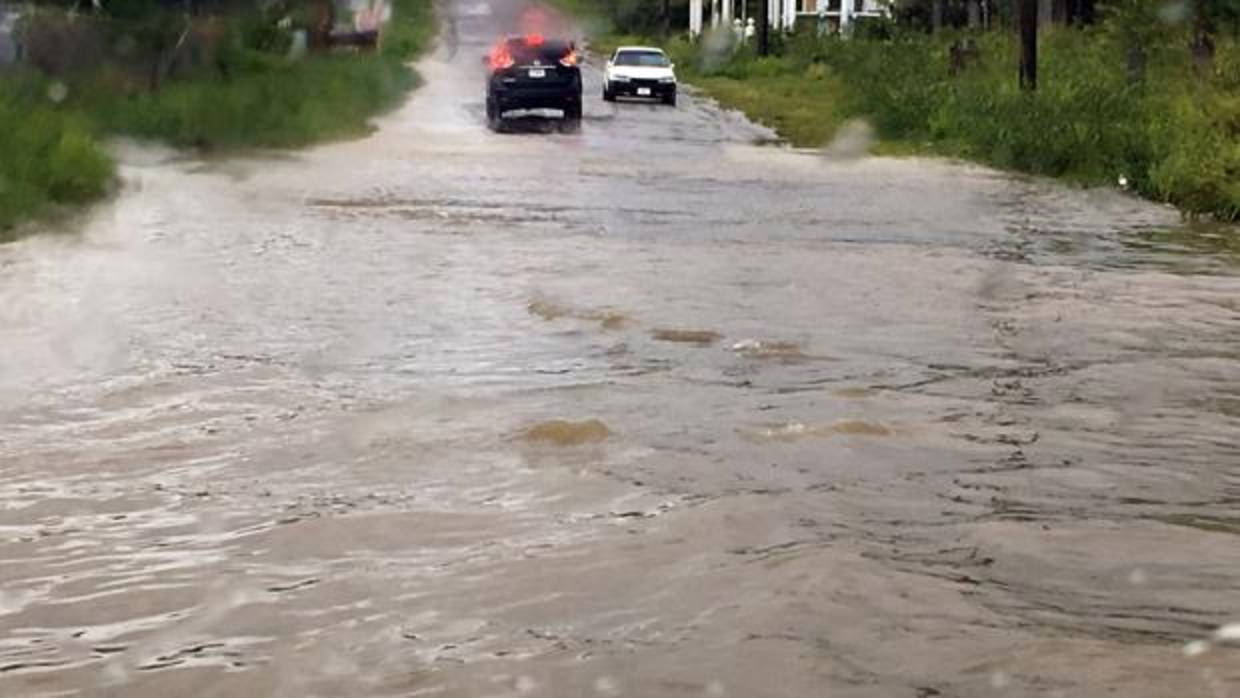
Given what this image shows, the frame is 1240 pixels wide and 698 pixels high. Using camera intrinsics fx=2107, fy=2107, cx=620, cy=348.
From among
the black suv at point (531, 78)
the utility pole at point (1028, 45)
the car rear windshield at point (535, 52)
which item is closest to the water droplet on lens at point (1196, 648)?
the utility pole at point (1028, 45)

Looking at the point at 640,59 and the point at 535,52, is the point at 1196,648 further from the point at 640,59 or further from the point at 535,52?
the point at 640,59

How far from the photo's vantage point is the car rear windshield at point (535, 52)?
34906 mm

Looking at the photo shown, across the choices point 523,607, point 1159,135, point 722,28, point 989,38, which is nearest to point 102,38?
point 1159,135

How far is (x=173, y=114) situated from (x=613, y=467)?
67.0ft

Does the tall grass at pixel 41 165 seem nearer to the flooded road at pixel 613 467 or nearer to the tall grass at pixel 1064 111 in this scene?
the flooded road at pixel 613 467

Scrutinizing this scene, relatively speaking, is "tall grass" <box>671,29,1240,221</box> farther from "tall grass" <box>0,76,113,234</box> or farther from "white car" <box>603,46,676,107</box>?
"tall grass" <box>0,76,113,234</box>

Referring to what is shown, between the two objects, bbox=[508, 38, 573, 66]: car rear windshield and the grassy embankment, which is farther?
bbox=[508, 38, 573, 66]: car rear windshield

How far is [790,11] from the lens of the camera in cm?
8556

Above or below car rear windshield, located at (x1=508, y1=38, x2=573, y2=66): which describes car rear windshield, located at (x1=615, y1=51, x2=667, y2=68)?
below

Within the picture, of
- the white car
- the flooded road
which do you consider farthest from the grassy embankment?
the white car

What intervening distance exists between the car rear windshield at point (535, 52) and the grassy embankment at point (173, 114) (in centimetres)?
273

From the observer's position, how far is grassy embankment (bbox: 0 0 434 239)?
18.7 meters

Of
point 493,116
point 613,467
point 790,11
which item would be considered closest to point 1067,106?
point 493,116

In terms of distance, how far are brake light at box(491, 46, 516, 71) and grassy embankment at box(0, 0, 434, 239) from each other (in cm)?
233
